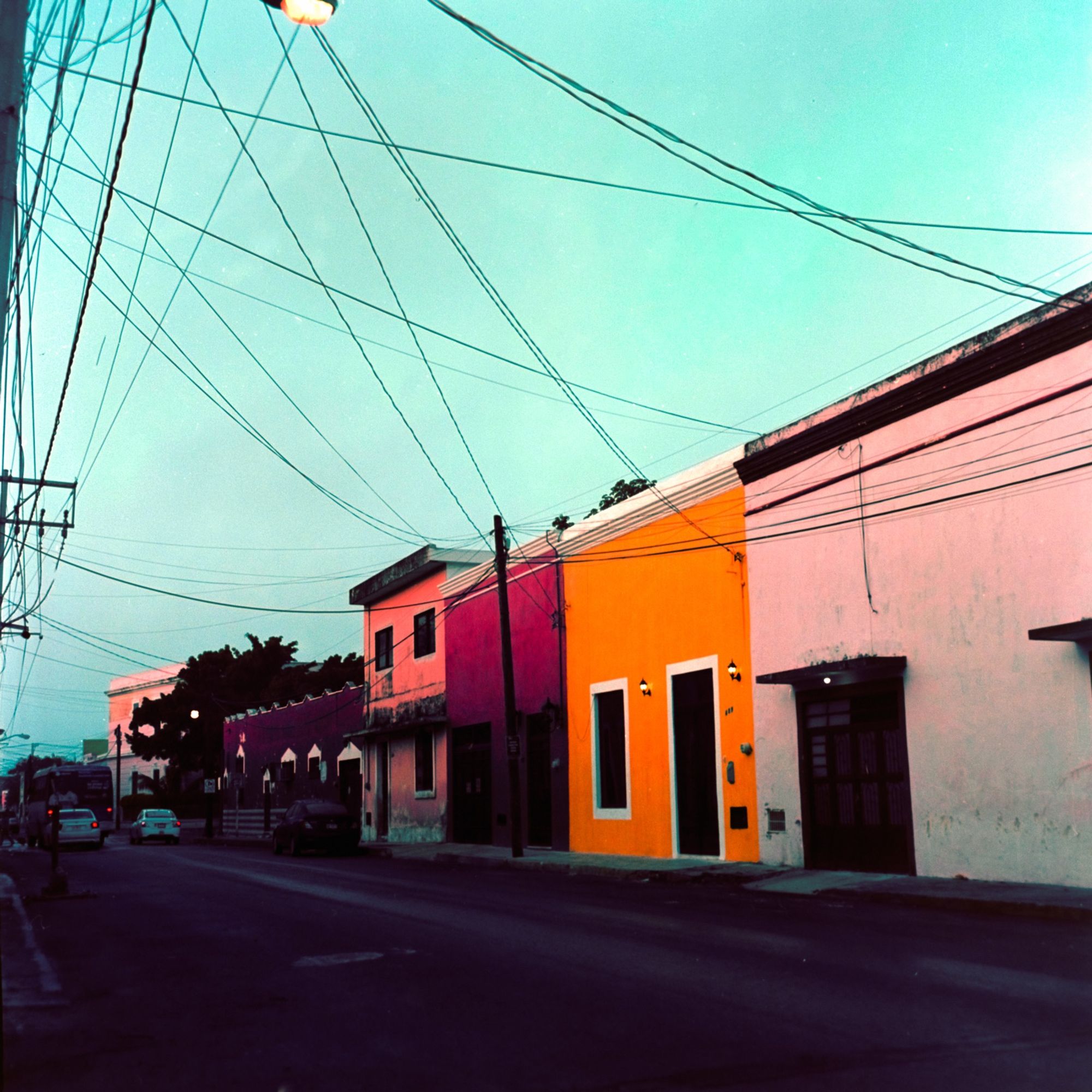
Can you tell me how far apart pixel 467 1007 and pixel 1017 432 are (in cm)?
1186

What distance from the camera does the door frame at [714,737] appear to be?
70.3 ft

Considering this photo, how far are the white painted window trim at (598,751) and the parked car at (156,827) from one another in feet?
88.3

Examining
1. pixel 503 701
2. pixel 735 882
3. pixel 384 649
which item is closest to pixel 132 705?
pixel 384 649

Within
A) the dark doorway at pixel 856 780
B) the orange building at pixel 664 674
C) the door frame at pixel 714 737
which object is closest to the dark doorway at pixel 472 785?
the orange building at pixel 664 674

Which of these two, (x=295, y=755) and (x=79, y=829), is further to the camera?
(x=295, y=755)

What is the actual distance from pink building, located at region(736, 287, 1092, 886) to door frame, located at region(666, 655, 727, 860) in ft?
3.96

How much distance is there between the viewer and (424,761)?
35.6m

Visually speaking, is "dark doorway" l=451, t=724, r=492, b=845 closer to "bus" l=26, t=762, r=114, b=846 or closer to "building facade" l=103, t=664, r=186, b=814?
"bus" l=26, t=762, r=114, b=846

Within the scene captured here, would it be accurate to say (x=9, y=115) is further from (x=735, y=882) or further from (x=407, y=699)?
(x=407, y=699)

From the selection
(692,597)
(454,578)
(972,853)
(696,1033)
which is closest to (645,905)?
(972,853)

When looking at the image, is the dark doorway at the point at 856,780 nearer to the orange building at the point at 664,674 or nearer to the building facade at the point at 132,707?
the orange building at the point at 664,674

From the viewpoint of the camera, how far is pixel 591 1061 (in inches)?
226

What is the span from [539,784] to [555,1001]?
21178 millimetres

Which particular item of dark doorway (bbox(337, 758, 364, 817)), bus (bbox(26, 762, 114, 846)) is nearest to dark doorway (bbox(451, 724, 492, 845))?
dark doorway (bbox(337, 758, 364, 817))
